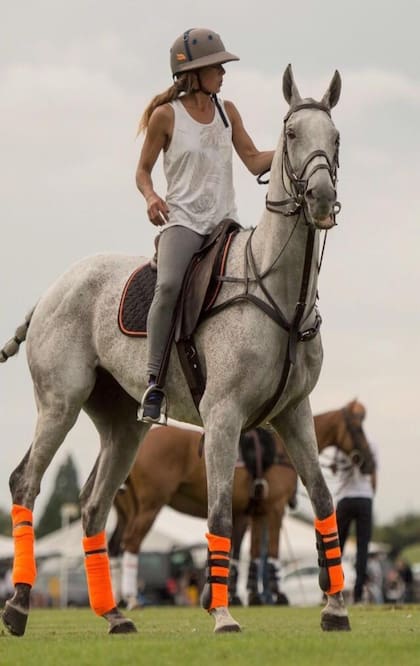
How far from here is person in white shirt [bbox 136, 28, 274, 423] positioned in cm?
1013

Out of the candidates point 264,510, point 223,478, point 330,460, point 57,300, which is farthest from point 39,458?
point 264,510

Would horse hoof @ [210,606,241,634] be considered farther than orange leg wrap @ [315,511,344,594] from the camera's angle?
No

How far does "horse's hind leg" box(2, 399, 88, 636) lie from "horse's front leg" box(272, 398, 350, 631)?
1.96 metres

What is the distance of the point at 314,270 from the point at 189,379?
3.95 feet

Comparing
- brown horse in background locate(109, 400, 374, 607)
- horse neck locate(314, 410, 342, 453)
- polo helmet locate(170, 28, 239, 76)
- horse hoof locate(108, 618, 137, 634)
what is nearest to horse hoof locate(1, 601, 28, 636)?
horse hoof locate(108, 618, 137, 634)

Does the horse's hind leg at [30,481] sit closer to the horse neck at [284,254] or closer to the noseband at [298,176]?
the horse neck at [284,254]

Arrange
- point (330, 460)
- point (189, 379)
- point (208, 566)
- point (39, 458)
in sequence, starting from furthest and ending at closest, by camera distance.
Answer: point (330, 460) < point (39, 458) < point (189, 379) < point (208, 566)

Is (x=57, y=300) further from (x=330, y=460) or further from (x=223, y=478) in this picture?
(x=330, y=460)

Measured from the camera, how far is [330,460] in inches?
805

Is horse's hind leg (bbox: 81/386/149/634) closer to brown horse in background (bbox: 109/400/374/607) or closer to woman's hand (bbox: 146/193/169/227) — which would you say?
woman's hand (bbox: 146/193/169/227)

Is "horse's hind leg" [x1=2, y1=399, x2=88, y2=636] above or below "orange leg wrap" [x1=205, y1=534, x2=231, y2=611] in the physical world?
above

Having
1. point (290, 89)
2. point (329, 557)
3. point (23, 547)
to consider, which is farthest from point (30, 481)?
point (290, 89)

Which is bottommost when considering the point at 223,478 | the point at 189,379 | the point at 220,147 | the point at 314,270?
the point at 223,478

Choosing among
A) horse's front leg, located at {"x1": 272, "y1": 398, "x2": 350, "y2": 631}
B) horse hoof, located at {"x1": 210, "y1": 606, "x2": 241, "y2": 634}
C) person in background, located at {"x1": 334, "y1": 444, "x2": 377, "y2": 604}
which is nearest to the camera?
horse hoof, located at {"x1": 210, "y1": 606, "x2": 241, "y2": 634}
